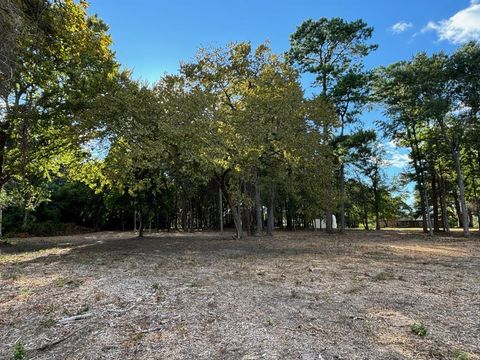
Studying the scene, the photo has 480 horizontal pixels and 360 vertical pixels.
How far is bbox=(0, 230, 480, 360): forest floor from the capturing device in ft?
12.0

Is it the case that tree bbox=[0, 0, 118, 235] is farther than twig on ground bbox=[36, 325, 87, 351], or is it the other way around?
tree bbox=[0, 0, 118, 235]

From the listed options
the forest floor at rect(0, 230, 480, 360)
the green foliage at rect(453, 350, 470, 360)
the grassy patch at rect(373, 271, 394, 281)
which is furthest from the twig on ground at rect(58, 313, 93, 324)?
the grassy patch at rect(373, 271, 394, 281)

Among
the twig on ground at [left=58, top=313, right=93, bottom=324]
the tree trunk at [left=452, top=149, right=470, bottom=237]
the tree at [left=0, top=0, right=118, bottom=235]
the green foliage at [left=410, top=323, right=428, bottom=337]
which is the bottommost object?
the green foliage at [left=410, top=323, right=428, bottom=337]

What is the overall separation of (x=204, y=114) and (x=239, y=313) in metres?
10.1

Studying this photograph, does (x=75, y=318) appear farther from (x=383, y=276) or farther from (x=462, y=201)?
(x=462, y=201)

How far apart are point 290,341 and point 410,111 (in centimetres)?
2332

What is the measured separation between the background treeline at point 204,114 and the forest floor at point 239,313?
4073mm

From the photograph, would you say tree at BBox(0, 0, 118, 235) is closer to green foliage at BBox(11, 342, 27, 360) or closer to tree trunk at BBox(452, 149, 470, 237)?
green foliage at BBox(11, 342, 27, 360)

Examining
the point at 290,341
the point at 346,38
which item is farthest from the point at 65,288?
the point at 346,38

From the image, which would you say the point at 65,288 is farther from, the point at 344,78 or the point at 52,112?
the point at 344,78

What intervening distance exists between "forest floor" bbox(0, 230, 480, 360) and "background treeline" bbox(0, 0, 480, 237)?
4073 mm

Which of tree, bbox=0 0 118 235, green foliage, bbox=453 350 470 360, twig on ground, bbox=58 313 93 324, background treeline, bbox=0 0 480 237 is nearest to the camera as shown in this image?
green foliage, bbox=453 350 470 360

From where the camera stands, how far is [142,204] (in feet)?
64.7

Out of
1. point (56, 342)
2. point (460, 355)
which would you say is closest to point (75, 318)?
point (56, 342)
